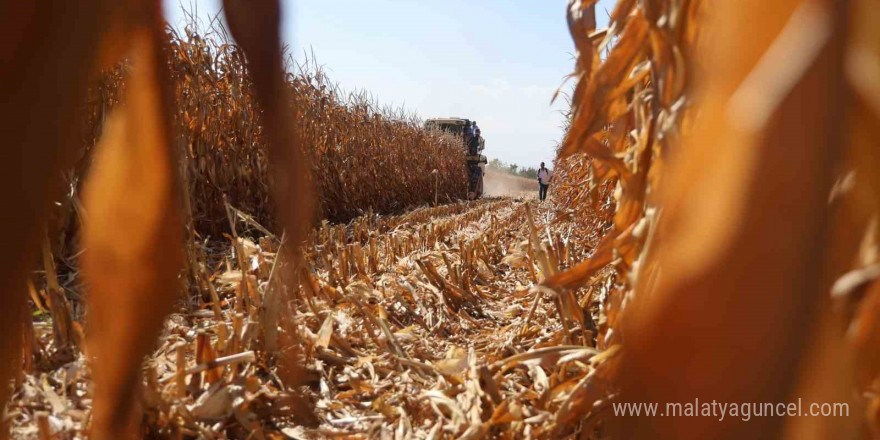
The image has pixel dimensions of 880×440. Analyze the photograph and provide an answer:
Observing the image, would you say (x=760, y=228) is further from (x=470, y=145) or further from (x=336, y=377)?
(x=470, y=145)

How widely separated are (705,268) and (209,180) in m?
4.57

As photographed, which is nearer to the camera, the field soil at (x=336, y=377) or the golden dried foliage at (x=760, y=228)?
the golden dried foliage at (x=760, y=228)

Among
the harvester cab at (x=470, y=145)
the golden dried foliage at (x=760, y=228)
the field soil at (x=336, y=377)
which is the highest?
the harvester cab at (x=470, y=145)

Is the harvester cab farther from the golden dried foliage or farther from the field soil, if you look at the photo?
the golden dried foliage

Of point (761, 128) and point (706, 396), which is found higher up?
point (761, 128)

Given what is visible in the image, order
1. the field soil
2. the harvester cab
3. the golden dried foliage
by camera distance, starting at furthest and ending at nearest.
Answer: the harvester cab, the field soil, the golden dried foliage

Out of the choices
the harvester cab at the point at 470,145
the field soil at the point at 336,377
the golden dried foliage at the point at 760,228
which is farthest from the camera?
the harvester cab at the point at 470,145

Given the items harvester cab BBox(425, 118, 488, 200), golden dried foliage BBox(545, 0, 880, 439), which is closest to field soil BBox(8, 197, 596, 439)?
golden dried foliage BBox(545, 0, 880, 439)

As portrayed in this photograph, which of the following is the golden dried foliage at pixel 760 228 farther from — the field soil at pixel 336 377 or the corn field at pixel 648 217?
the field soil at pixel 336 377

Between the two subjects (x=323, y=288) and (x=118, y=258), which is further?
(x=323, y=288)

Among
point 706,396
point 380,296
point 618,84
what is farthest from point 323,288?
point 706,396

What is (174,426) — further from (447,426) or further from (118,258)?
(118,258)

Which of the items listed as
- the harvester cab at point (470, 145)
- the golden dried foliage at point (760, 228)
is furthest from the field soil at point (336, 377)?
the harvester cab at point (470, 145)

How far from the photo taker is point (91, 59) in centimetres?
41
